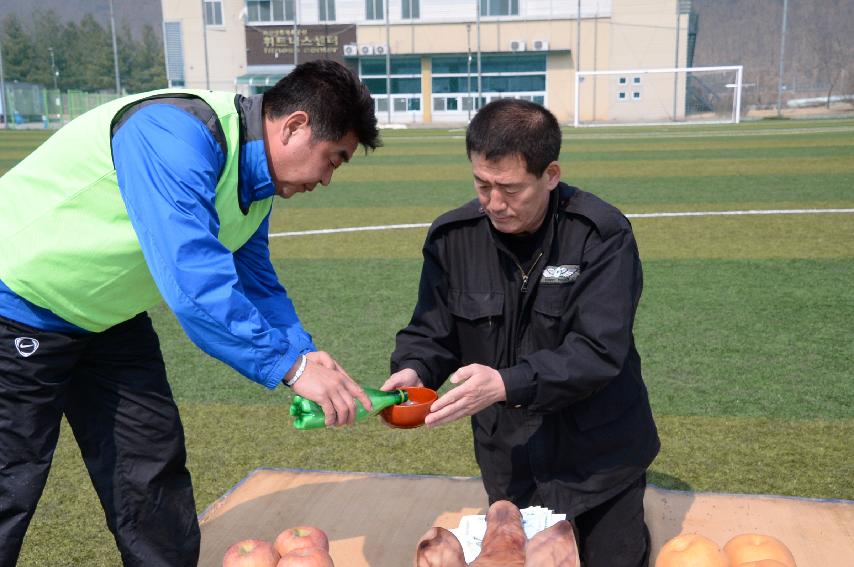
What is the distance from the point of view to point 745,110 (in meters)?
59.1

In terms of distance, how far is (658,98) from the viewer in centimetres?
5503

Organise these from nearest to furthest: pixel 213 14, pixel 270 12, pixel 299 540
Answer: pixel 299 540, pixel 270 12, pixel 213 14

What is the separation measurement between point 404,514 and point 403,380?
1.09m

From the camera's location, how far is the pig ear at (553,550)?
206 centimetres

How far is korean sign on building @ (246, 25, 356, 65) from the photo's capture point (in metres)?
62.9

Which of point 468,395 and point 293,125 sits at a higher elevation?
point 293,125

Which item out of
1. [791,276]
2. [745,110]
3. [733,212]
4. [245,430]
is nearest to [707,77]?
[745,110]

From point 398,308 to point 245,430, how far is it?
2.93 m

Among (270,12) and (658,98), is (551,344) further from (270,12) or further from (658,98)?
(270,12)

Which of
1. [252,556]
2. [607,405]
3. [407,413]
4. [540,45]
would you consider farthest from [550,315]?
[540,45]

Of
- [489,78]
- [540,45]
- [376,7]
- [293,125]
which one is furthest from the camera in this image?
[376,7]

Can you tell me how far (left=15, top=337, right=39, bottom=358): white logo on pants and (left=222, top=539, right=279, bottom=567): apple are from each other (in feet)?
3.39

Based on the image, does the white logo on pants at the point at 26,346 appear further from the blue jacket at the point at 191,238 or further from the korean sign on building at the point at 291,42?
the korean sign on building at the point at 291,42

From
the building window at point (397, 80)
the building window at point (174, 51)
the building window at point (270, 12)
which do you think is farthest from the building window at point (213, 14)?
the building window at point (397, 80)
